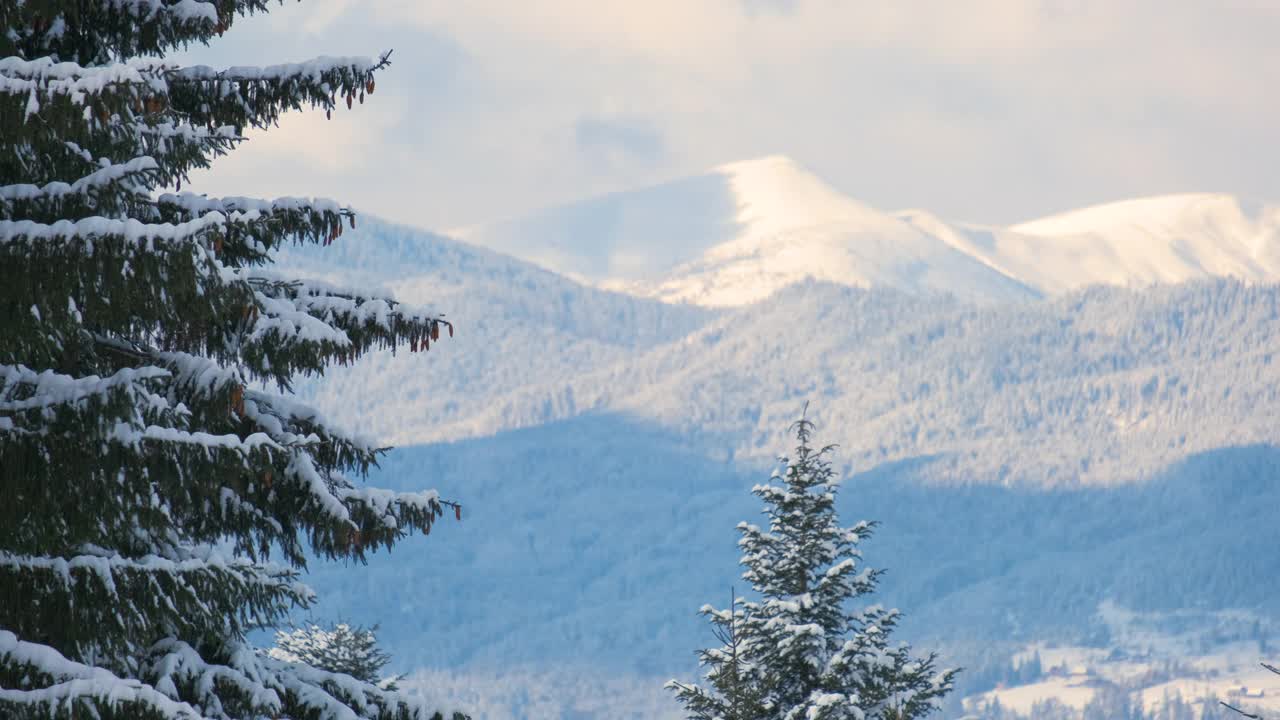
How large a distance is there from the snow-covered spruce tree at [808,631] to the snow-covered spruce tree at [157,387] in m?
11.7

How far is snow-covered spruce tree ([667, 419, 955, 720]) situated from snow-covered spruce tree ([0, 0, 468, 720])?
11666 millimetres

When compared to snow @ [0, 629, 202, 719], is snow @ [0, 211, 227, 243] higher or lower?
higher

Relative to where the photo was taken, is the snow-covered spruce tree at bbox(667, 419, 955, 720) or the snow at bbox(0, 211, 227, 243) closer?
the snow at bbox(0, 211, 227, 243)

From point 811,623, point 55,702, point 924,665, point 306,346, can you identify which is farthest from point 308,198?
point 924,665

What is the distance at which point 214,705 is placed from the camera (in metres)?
8.17

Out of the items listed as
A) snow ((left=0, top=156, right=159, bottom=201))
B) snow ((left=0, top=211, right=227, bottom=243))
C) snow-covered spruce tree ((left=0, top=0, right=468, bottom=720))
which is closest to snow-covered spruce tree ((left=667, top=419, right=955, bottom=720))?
snow-covered spruce tree ((left=0, top=0, right=468, bottom=720))

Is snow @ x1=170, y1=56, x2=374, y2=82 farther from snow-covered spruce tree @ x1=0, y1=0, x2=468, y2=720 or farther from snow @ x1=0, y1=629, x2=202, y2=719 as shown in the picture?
snow @ x1=0, y1=629, x2=202, y2=719

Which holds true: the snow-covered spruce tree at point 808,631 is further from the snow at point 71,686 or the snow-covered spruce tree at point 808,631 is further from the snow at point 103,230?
the snow at point 103,230

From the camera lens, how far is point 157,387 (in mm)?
7996

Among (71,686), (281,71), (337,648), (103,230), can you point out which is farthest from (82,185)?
(337,648)

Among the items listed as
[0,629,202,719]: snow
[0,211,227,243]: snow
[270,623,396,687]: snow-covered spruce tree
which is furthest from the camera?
[270,623,396,687]: snow-covered spruce tree

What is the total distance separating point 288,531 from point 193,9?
8.37 feet

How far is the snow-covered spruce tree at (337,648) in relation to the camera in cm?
3148

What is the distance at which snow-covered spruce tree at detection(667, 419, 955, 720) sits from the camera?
21250 millimetres
